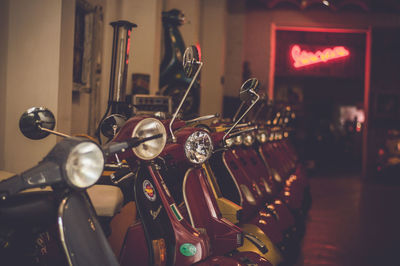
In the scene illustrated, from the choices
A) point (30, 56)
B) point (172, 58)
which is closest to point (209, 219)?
point (30, 56)

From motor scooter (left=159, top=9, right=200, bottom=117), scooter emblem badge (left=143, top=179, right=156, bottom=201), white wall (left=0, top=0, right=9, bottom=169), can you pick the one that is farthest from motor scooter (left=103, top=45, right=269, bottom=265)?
motor scooter (left=159, top=9, right=200, bottom=117)

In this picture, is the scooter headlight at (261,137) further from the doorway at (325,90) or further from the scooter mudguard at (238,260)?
the doorway at (325,90)

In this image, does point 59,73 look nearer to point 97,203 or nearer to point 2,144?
point 2,144

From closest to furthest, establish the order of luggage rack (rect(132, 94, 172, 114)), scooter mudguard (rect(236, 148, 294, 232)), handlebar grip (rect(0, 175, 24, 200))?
handlebar grip (rect(0, 175, 24, 200)) < scooter mudguard (rect(236, 148, 294, 232)) < luggage rack (rect(132, 94, 172, 114))

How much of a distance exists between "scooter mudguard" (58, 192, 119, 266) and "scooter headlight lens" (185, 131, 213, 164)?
2.37ft

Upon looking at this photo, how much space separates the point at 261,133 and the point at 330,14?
608cm

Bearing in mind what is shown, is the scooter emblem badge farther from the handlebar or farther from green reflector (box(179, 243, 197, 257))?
the handlebar

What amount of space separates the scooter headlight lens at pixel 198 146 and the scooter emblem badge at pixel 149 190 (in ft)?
0.86

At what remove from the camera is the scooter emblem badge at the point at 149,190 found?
5.55 ft

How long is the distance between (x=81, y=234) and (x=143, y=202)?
20.1 inches

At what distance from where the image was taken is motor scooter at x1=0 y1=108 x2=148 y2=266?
104cm

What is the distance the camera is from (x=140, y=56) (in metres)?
4.82

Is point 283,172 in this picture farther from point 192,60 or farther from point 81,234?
point 81,234

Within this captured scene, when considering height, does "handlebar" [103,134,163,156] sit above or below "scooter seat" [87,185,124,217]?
above
